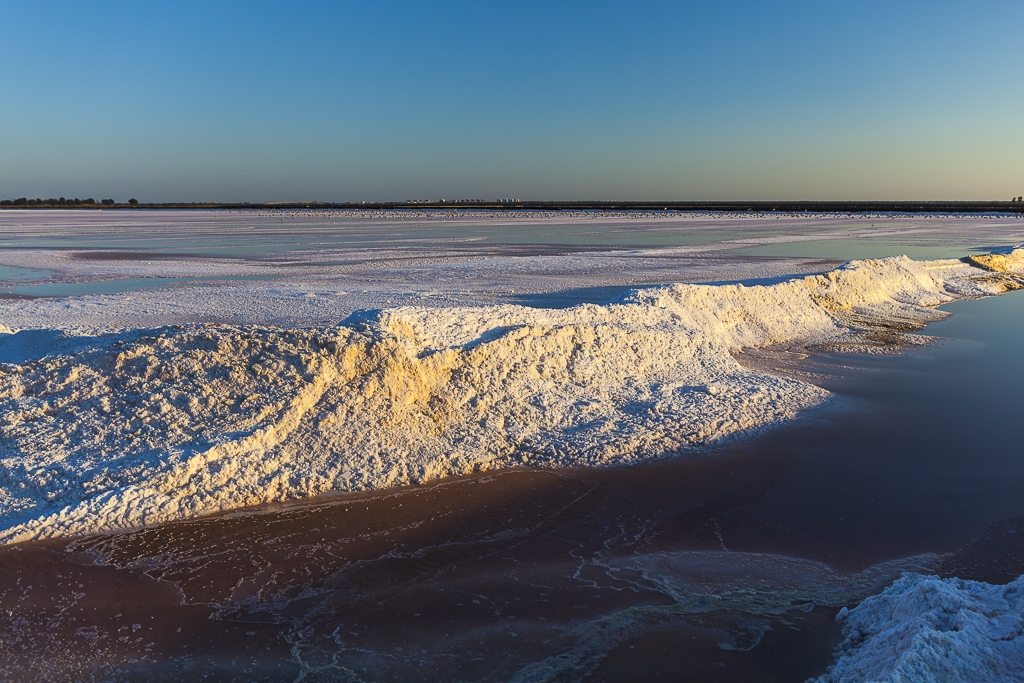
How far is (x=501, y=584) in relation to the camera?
11.1ft

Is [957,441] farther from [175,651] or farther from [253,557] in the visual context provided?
[175,651]

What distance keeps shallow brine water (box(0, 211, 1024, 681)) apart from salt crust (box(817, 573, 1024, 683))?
155 mm

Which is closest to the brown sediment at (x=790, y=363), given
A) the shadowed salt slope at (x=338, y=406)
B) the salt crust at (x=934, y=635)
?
the shadowed salt slope at (x=338, y=406)

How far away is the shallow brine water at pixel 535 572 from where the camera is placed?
2840 millimetres

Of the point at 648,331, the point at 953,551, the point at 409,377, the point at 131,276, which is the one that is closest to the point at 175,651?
the point at 409,377

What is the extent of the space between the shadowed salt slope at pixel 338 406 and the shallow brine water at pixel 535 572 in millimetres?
249

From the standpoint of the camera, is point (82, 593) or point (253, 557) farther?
point (253, 557)

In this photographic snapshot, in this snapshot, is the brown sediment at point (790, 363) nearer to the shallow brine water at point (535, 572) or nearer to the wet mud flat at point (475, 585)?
the shallow brine water at point (535, 572)

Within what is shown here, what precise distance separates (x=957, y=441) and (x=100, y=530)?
6.11 metres

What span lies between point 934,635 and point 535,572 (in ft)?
5.80

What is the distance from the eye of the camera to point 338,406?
500 cm

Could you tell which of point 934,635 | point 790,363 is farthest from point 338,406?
point 790,363

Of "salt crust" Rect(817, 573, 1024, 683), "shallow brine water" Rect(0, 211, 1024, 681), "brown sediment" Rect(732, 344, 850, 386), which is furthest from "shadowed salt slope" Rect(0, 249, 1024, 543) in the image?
"salt crust" Rect(817, 573, 1024, 683)

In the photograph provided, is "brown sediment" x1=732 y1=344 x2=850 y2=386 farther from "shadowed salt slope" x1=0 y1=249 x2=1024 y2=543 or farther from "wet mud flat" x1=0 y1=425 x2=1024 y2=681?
"wet mud flat" x1=0 y1=425 x2=1024 y2=681
